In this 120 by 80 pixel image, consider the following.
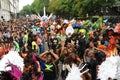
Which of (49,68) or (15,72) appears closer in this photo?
(15,72)

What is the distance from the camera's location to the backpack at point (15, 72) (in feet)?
31.4

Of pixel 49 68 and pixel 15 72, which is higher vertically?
pixel 15 72

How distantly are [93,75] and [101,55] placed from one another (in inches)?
49.0

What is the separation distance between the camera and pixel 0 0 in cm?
8594

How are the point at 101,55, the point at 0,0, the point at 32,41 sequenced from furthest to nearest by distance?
the point at 0,0 < the point at 32,41 < the point at 101,55

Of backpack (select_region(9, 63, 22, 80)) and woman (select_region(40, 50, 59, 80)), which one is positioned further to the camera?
woman (select_region(40, 50, 59, 80))

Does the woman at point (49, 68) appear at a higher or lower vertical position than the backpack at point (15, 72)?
lower

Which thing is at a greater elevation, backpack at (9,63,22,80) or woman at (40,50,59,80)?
backpack at (9,63,22,80)

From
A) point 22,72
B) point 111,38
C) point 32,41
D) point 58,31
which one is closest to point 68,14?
point 58,31

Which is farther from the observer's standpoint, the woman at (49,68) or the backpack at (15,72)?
the woman at (49,68)

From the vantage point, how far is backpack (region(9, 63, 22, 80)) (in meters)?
9.59

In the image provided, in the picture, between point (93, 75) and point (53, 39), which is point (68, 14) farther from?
point (93, 75)

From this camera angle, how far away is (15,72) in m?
9.70

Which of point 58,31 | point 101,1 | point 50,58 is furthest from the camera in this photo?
Result: point 101,1
